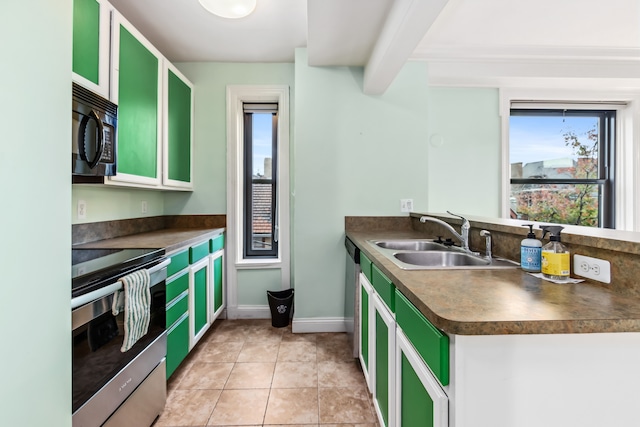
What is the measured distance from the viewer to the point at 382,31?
198cm

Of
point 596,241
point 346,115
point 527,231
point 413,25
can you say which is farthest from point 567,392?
point 346,115

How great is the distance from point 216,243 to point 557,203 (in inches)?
140

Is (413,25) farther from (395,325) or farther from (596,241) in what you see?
(395,325)

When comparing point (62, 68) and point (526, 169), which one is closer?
point (62, 68)

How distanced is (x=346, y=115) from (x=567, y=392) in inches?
92.1

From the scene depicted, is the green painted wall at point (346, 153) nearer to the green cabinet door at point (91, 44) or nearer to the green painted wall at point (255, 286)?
the green painted wall at point (255, 286)

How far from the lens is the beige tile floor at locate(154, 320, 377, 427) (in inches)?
64.9

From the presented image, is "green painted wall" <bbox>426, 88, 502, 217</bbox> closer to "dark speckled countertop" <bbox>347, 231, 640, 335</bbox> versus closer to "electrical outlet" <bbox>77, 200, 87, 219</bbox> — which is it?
"dark speckled countertop" <bbox>347, 231, 640, 335</bbox>

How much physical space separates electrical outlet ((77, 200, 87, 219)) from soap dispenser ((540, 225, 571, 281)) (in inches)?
96.6

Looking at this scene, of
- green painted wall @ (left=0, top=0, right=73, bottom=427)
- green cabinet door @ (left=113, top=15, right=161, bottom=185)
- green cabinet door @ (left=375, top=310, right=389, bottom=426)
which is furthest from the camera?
green cabinet door @ (left=113, top=15, right=161, bottom=185)

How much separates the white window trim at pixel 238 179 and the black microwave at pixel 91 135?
1402 mm

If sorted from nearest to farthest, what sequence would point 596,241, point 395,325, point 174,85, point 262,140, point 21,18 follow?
point 21,18 → point 596,241 → point 395,325 → point 174,85 → point 262,140

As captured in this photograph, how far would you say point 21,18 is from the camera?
0.64 metres

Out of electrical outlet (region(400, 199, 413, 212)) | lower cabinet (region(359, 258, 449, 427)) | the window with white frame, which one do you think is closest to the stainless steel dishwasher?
lower cabinet (region(359, 258, 449, 427))
